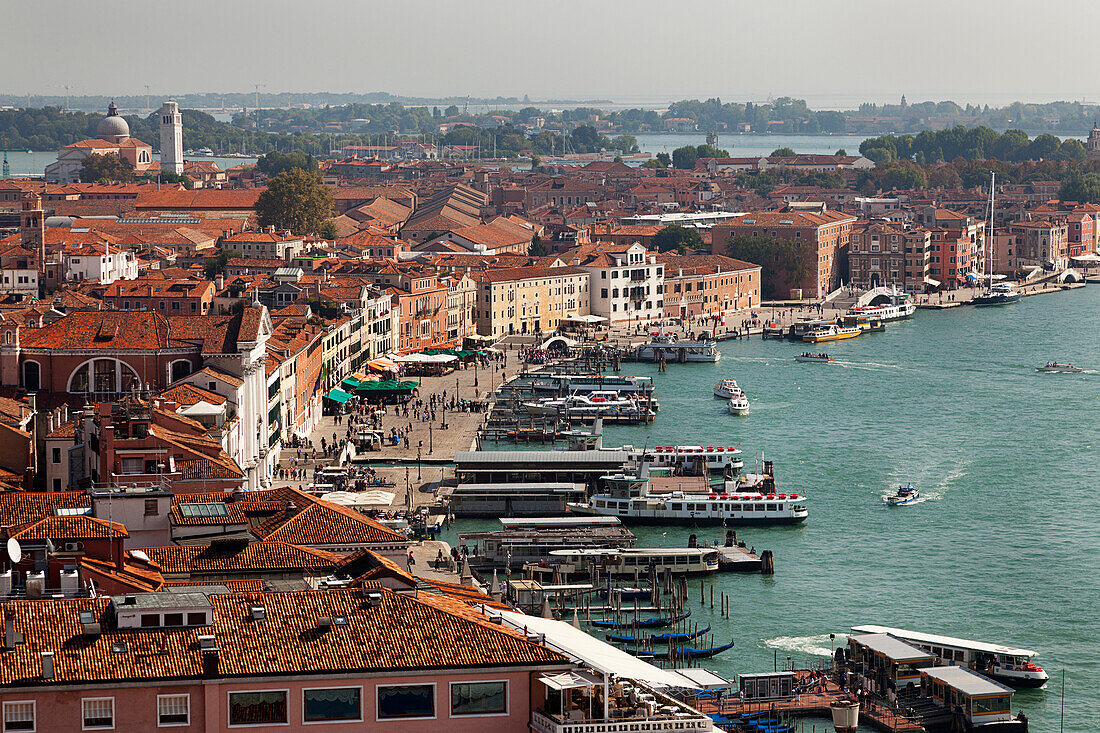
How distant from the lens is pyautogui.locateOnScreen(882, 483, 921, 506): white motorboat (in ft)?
80.7

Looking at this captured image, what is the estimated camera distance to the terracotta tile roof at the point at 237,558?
12.4m

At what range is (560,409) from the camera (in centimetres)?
3275

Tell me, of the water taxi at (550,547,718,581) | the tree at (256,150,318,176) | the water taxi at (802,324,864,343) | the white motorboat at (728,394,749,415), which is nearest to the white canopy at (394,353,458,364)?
the white motorboat at (728,394,749,415)

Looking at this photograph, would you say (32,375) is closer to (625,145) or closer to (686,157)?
(686,157)

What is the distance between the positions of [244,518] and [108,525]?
8.27ft

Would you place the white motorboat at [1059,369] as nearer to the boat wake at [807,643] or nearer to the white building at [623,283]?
the white building at [623,283]

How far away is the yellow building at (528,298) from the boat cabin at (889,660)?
27.8 metres

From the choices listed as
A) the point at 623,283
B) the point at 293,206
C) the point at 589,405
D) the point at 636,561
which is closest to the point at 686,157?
the point at 293,206

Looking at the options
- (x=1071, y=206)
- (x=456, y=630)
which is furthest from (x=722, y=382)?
(x=1071, y=206)

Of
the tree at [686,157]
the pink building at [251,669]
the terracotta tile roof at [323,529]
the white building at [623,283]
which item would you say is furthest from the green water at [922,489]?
the tree at [686,157]

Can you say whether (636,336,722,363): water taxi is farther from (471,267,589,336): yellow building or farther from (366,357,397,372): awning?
(366,357,397,372): awning

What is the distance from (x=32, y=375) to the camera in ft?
76.8

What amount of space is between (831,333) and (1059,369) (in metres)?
7.85

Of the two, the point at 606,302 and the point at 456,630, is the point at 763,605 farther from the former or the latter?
the point at 606,302
